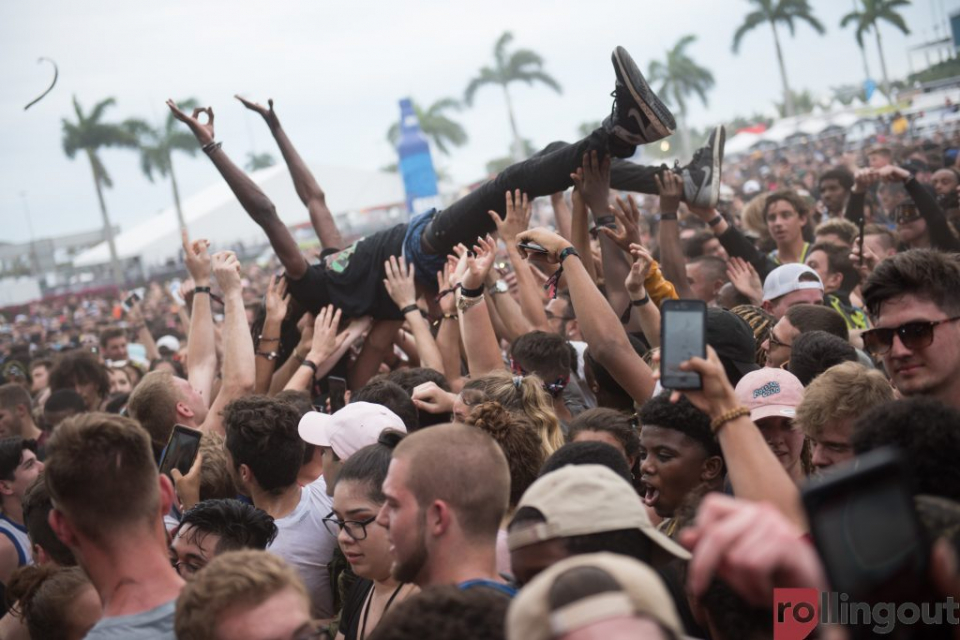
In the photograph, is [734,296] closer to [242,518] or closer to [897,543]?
[242,518]

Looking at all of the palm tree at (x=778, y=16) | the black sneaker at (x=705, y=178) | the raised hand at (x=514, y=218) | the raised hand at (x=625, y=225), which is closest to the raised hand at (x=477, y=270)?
the raised hand at (x=514, y=218)

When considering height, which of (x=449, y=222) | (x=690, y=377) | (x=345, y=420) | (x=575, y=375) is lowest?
(x=575, y=375)

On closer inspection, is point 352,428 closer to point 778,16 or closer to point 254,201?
point 254,201

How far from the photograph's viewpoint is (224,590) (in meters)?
2.41

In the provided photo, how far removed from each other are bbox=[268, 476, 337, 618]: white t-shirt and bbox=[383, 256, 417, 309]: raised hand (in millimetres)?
2350

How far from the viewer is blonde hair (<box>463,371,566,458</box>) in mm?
4086

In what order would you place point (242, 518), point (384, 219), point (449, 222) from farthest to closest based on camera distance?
point (384, 219) < point (449, 222) < point (242, 518)

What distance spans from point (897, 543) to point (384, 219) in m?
42.8

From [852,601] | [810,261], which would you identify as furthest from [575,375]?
[852,601]

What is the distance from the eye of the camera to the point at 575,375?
5.65m

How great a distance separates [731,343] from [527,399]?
0.99 m

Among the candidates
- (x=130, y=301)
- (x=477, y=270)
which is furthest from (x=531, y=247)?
(x=130, y=301)

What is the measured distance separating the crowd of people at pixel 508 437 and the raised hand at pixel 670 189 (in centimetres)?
2

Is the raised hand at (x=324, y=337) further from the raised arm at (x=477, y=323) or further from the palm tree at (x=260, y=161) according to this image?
the palm tree at (x=260, y=161)
